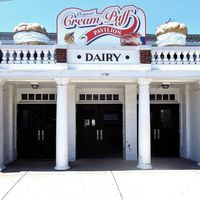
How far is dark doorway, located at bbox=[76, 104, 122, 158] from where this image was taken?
1318 centimetres

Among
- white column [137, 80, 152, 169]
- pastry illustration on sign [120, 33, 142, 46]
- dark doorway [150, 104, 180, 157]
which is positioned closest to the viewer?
white column [137, 80, 152, 169]

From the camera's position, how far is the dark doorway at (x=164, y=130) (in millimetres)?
13383

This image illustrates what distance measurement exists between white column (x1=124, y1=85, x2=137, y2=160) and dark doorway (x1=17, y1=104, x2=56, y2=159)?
3291mm

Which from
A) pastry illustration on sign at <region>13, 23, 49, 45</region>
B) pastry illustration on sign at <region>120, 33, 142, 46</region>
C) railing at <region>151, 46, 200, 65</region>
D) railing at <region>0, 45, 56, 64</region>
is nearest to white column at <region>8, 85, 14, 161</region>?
pastry illustration on sign at <region>13, 23, 49, 45</region>

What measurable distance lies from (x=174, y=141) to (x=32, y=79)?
7120 millimetres

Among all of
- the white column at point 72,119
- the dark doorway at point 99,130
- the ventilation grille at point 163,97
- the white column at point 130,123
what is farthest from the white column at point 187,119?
the white column at point 72,119

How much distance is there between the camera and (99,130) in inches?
522
